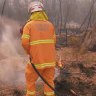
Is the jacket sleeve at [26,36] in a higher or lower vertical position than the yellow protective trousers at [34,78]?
higher

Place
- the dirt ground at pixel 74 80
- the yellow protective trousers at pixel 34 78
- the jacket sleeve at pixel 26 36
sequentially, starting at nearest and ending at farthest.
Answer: the jacket sleeve at pixel 26 36 → the yellow protective trousers at pixel 34 78 → the dirt ground at pixel 74 80

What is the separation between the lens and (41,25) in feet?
20.1

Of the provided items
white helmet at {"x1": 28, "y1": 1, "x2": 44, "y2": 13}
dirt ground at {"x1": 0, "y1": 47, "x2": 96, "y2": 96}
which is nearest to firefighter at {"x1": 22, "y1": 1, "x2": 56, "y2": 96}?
white helmet at {"x1": 28, "y1": 1, "x2": 44, "y2": 13}

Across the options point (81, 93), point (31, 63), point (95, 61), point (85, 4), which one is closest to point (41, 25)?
point (31, 63)

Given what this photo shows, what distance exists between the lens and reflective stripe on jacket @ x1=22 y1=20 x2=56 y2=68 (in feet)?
19.7

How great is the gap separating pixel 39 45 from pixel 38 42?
0.20 feet

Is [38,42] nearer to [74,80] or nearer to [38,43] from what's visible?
[38,43]

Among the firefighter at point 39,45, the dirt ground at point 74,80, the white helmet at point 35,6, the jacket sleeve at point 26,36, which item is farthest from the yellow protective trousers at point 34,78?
the dirt ground at point 74,80

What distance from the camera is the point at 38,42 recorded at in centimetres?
605

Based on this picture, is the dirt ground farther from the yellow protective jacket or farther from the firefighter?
the yellow protective jacket

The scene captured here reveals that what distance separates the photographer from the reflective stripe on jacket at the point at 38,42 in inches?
237

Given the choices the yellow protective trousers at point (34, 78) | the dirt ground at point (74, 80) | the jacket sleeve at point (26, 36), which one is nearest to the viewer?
the jacket sleeve at point (26, 36)

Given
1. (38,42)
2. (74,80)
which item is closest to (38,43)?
(38,42)

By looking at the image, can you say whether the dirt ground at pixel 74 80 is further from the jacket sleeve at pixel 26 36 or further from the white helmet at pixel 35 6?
the white helmet at pixel 35 6
